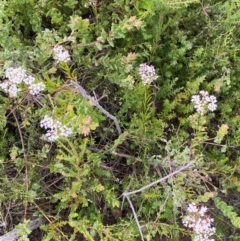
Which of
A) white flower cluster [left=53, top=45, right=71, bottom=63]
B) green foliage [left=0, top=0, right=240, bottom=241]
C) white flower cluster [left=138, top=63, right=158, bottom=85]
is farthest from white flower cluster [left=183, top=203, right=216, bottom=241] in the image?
white flower cluster [left=53, top=45, right=71, bottom=63]

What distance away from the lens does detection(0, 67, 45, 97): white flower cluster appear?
5.16ft

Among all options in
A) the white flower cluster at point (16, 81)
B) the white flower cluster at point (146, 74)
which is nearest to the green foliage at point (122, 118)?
the white flower cluster at point (146, 74)

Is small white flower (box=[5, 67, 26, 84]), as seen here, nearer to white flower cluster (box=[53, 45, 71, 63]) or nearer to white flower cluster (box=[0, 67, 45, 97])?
white flower cluster (box=[0, 67, 45, 97])

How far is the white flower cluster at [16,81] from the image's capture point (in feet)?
5.16

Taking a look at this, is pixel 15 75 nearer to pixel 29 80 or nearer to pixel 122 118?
pixel 29 80

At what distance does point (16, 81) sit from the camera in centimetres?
157

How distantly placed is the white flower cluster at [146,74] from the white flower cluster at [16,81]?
503 mm

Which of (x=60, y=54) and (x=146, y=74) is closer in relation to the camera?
(x=60, y=54)

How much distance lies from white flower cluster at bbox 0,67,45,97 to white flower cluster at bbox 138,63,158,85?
1.65 feet

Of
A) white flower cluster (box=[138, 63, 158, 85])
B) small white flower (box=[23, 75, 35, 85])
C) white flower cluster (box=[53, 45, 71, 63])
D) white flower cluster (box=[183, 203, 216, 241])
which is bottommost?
white flower cluster (box=[183, 203, 216, 241])

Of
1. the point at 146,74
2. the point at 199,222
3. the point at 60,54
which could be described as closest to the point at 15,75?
the point at 60,54

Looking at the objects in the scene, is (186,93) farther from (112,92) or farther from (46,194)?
(46,194)

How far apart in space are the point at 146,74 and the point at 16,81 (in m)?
0.63

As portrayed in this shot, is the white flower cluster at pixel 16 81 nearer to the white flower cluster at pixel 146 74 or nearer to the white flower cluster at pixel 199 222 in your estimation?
the white flower cluster at pixel 146 74
